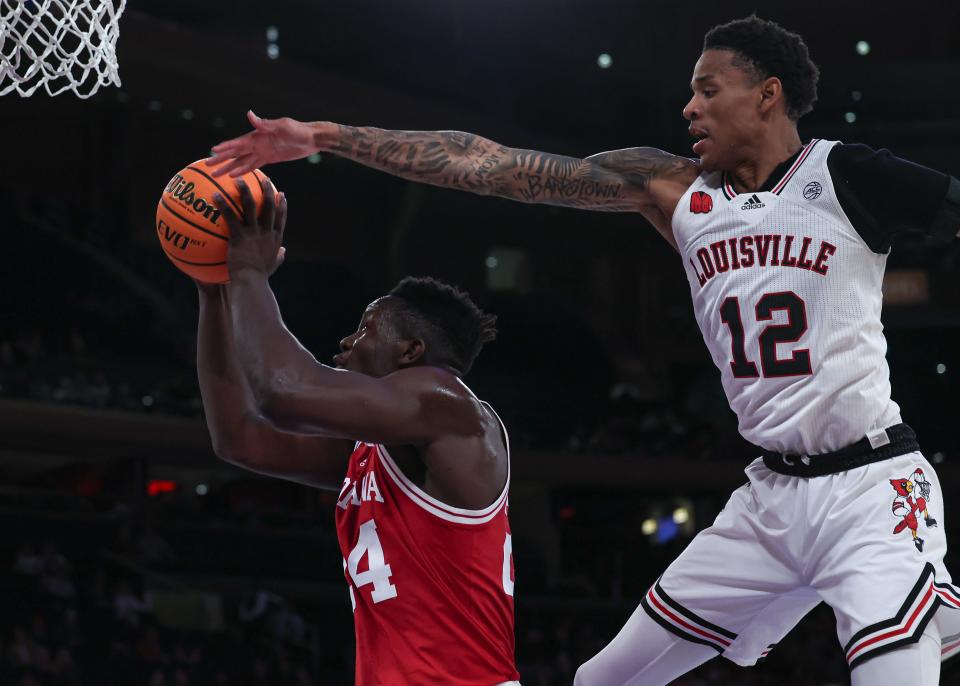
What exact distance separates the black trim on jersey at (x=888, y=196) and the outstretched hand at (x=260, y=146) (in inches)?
59.8

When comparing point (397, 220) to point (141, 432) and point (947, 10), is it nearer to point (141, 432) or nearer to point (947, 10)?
point (141, 432)

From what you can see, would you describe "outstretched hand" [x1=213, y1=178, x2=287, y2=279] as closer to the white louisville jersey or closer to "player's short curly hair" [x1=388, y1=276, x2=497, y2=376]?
"player's short curly hair" [x1=388, y1=276, x2=497, y2=376]

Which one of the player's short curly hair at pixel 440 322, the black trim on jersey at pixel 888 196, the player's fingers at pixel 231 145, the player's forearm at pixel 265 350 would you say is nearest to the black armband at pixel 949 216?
the black trim on jersey at pixel 888 196

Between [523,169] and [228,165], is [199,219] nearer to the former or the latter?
[228,165]

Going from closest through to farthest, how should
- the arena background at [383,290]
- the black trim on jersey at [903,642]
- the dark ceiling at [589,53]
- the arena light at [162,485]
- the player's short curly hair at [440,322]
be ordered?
1. the black trim on jersey at [903,642]
2. the player's short curly hair at [440,322]
3. the arena background at [383,290]
4. the dark ceiling at [589,53]
5. the arena light at [162,485]

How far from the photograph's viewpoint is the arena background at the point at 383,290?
601 inches

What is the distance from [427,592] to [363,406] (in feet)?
1.73

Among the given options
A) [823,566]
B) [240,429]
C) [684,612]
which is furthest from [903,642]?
[240,429]

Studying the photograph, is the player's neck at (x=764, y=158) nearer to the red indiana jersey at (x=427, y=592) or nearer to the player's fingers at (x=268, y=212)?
the red indiana jersey at (x=427, y=592)

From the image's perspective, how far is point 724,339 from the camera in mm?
3623

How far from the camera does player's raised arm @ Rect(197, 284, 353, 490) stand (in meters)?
3.85

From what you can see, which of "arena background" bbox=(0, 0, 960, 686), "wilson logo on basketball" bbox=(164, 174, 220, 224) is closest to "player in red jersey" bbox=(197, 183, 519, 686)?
"wilson logo on basketball" bbox=(164, 174, 220, 224)

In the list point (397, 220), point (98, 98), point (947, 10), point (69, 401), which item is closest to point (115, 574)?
point (69, 401)

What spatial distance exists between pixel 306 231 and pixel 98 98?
456 centimetres
